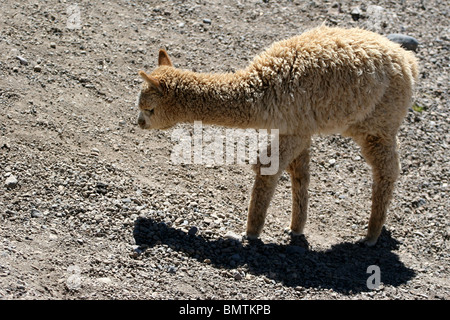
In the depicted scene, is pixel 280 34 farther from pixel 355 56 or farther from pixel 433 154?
pixel 355 56

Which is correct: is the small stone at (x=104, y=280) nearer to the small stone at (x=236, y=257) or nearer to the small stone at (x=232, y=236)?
the small stone at (x=236, y=257)

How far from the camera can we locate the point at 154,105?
28.4ft

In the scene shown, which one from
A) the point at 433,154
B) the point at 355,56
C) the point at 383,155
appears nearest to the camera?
the point at 355,56

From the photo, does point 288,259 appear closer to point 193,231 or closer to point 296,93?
point 193,231

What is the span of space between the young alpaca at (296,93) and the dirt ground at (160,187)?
4.25 feet

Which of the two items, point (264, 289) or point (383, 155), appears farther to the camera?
point (383, 155)

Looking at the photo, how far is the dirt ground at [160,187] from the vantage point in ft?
26.1

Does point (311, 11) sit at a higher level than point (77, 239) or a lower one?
higher

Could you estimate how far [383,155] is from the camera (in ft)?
30.2

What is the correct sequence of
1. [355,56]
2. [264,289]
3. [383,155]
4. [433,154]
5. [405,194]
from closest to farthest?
[264,289]
[355,56]
[383,155]
[405,194]
[433,154]

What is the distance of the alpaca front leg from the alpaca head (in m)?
2.12

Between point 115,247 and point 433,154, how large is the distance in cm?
693

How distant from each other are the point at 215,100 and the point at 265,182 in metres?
1.44

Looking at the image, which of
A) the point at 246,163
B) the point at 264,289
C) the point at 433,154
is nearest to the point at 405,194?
the point at 433,154
